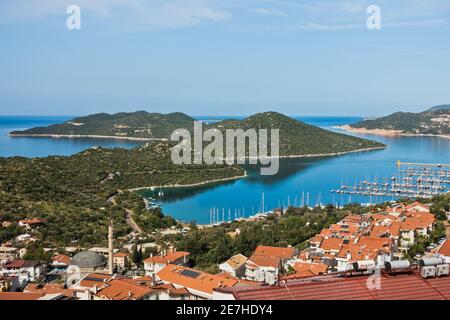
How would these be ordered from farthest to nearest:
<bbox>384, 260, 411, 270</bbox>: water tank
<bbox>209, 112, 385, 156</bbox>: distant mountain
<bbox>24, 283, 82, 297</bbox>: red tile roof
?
→ <bbox>209, 112, 385, 156</bbox>: distant mountain
<bbox>24, 283, 82, 297</bbox>: red tile roof
<bbox>384, 260, 411, 270</bbox>: water tank

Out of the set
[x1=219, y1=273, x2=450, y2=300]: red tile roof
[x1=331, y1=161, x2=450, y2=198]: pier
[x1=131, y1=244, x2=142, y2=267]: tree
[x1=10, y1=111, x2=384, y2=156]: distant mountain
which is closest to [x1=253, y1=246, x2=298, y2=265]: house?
[x1=131, y1=244, x2=142, y2=267]: tree

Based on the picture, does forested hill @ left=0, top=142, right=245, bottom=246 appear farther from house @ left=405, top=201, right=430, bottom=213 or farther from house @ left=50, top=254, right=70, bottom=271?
house @ left=405, top=201, right=430, bottom=213

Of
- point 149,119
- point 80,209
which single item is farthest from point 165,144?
point 149,119

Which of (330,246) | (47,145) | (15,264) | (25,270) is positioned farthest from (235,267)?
(47,145)

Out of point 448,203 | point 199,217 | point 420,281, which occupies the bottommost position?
point 199,217

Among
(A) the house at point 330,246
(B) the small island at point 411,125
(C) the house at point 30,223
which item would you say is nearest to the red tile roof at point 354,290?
(A) the house at point 330,246
